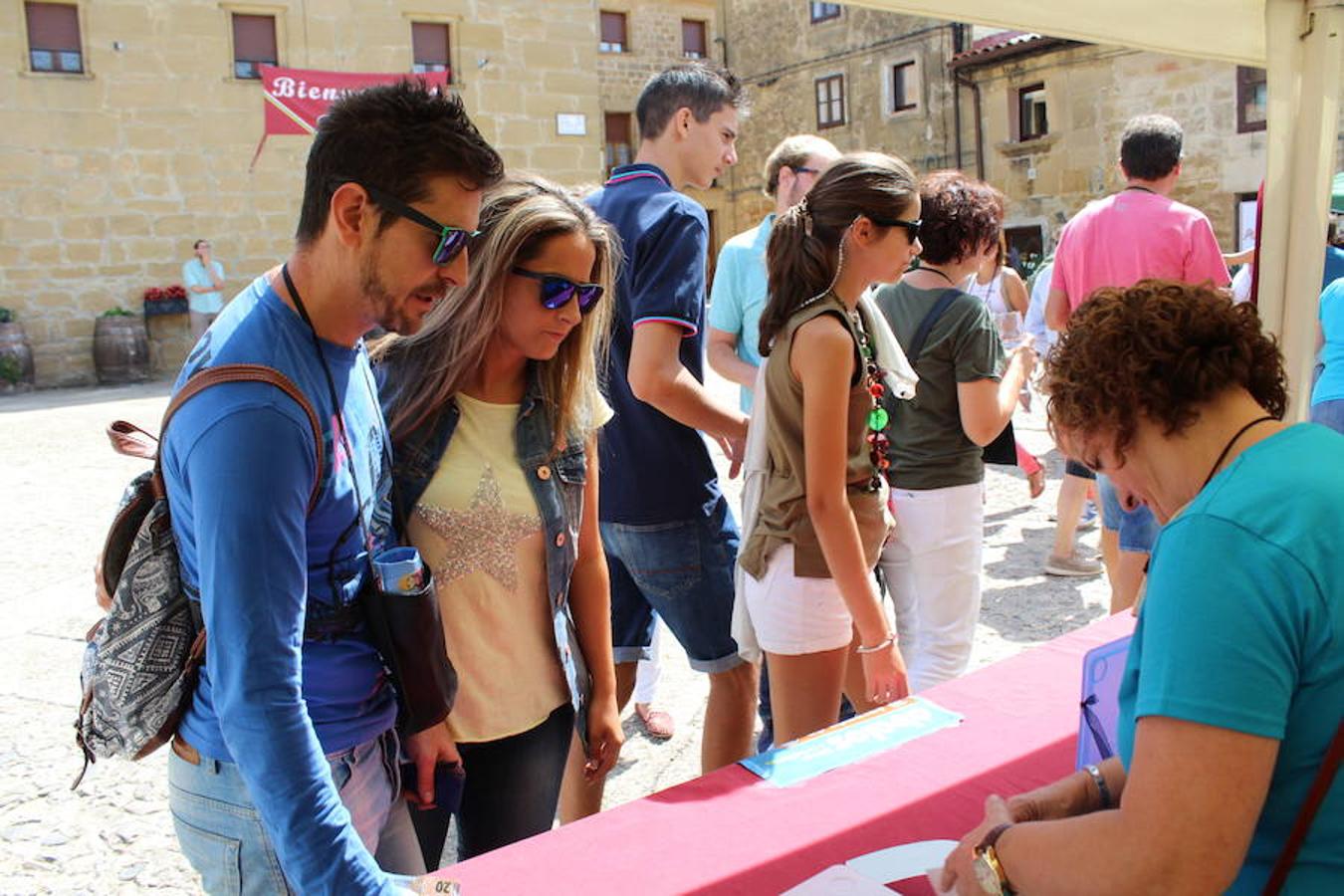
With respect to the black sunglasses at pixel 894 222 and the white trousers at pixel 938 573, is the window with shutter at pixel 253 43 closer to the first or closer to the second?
the white trousers at pixel 938 573

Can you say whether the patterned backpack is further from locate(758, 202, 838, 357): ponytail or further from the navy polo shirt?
the navy polo shirt

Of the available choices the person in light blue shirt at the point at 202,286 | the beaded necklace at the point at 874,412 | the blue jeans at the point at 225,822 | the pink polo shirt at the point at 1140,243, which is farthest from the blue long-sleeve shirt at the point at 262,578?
the person in light blue shirt at the point at 202,286

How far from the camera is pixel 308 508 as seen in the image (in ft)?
4.08

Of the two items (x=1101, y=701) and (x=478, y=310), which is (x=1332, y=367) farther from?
(x=478, y=310)

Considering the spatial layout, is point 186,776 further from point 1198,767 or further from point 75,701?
point 75,701

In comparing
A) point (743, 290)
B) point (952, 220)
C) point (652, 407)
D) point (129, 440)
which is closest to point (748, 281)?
point (743, 290)

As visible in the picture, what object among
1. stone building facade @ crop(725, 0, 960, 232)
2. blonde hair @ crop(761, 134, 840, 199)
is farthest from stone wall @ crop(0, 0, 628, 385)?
blonde hair @ crop(761, 134, 840, 199)

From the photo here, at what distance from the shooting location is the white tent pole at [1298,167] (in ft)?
8.95

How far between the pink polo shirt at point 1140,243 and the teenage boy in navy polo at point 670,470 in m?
1.76

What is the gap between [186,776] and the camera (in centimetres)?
138

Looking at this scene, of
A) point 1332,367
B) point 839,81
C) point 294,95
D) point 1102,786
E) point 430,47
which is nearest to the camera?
point 1102,786

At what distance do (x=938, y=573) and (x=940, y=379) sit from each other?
0.53m

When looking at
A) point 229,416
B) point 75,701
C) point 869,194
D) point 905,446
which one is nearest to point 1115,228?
point 905,446

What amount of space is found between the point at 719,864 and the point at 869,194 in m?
1.44
